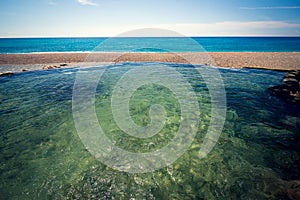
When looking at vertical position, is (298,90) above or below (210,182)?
above

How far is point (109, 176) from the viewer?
6.03 m

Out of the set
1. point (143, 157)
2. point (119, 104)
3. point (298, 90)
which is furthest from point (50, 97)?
point (298, 90)

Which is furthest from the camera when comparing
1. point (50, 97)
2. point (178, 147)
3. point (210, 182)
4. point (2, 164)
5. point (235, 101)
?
point (50, 97)

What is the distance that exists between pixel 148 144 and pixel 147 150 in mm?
443

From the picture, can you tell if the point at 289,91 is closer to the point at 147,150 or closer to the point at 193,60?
the point at 147,150

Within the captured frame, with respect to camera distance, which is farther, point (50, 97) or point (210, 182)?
point (50, 97)

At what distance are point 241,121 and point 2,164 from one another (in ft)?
35.2

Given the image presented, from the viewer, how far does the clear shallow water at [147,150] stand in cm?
548

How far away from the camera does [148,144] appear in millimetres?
7828

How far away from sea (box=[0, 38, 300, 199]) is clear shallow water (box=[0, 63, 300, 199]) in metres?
0.03

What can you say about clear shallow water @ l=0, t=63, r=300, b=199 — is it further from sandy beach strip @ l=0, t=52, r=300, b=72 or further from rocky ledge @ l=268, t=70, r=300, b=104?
sandy beach strip @ l=0, t=52, r=300, b=72

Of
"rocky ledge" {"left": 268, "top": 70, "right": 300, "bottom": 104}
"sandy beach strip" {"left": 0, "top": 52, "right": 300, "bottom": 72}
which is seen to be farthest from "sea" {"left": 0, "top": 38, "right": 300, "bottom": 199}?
"sandy beach strip" {"left": 0, "top": 52, "right": 300, "bottom": 72}

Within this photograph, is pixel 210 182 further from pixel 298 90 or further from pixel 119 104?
pixel 298 90

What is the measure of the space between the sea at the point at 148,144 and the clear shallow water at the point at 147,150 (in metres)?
0.03
